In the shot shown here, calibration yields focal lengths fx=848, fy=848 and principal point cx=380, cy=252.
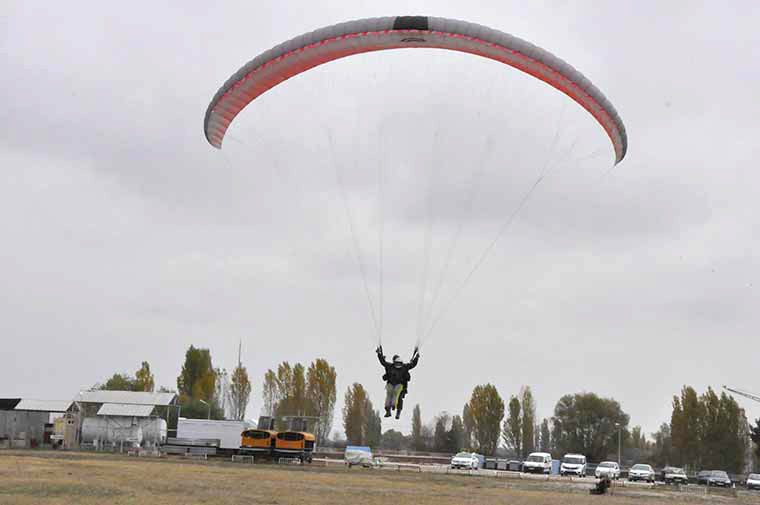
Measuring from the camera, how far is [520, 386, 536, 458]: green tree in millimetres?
81688

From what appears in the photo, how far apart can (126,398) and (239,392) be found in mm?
33750

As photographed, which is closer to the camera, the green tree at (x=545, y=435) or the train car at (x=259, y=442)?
the train car at (x=259, y=442)

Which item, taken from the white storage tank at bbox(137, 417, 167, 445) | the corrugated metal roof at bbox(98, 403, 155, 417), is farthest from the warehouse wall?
the white storage tank at bbox(137, 417, 167, 445)

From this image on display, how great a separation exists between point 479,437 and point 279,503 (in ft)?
209


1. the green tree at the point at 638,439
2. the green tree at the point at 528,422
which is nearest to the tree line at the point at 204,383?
the green tree at the point at 528,422

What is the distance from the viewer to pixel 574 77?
66.5 ft

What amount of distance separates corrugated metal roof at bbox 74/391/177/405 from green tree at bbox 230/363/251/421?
3297cm

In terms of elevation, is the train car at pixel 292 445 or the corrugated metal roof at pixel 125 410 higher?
the corrugated metal roof at pixel 125 410

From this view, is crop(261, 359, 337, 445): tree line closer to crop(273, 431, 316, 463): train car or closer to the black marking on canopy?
crop(273, 431, 316, 463): train car

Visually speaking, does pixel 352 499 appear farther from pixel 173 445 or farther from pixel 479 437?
pixel 479 437

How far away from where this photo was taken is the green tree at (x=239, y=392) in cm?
8806

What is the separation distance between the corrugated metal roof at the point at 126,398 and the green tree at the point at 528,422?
38998mm

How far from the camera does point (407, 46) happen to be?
19.8 m

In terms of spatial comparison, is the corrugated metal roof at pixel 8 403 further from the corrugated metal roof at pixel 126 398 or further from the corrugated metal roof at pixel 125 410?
the corrugated metal roof at pixel 125 410
